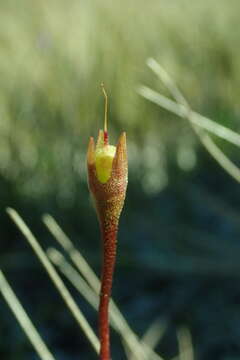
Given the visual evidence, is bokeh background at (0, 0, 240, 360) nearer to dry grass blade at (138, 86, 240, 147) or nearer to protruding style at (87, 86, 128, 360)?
dry grass blade at (138, 86, 240, 147)

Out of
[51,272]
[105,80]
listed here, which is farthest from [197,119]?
[105,80]

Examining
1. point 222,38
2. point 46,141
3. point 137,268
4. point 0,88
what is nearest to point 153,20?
point 222,38

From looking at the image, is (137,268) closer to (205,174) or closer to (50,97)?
(205,174)

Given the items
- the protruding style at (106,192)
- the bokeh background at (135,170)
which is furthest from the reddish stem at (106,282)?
the bokeh background at (135,170)

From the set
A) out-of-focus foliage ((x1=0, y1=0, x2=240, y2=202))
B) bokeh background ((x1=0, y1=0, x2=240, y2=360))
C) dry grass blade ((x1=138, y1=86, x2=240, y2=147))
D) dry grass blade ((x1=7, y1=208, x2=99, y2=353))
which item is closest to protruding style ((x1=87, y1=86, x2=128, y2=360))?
dry grass blade ((x1=7, y1=208, x2=99, y2=353))

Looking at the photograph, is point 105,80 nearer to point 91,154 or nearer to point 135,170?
point 135,170

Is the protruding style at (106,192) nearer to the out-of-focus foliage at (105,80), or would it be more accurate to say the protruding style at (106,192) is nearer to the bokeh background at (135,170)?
the bokeh background at (135,170)

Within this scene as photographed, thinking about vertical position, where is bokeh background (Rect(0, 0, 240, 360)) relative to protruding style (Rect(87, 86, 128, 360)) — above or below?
below
